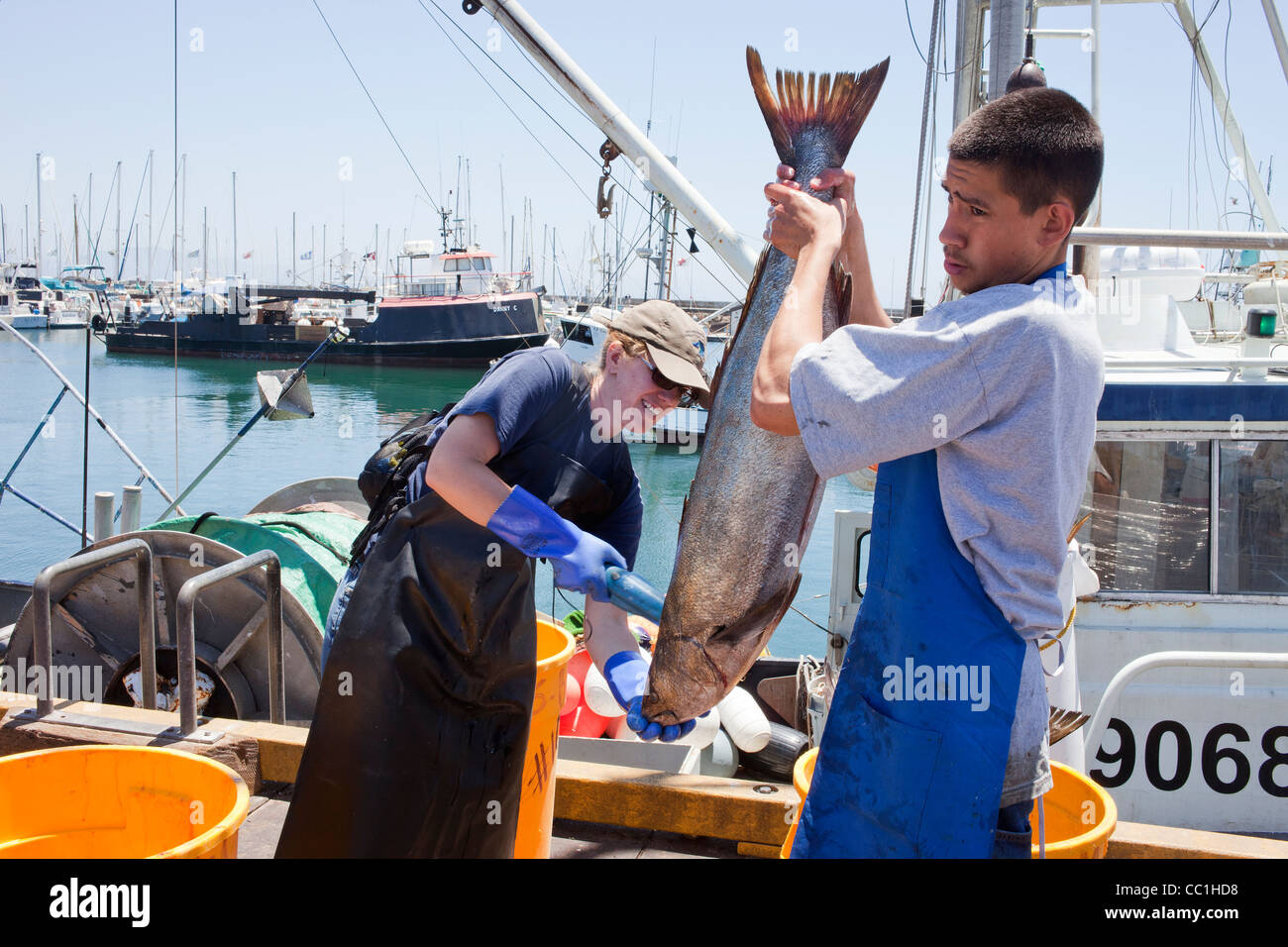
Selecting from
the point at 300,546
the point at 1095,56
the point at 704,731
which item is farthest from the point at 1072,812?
the point at 1095,56

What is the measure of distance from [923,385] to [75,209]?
105 metres

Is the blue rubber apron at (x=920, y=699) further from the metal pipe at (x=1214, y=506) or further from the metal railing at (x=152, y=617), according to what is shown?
the metal pipe at (x=1214, y=506)

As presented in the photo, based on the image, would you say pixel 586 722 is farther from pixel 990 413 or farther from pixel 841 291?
pixel 990 413

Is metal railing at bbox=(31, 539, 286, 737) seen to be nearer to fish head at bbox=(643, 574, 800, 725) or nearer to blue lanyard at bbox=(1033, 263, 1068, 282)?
fish head at bbox=(643, 574, 800, 725)

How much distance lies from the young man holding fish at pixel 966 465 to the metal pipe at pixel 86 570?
8.79 feet

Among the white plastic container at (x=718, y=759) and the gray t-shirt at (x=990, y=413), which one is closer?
the gray t-shirt at (x=990, y=413)

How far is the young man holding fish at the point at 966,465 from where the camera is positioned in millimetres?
1578

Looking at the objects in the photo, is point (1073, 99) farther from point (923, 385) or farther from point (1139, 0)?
point (1139, 0)

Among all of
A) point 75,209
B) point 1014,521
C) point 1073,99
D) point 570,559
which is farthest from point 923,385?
point 75,209

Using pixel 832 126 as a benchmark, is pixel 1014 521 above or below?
below

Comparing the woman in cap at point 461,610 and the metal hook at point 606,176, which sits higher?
the metal hook at point 606,176

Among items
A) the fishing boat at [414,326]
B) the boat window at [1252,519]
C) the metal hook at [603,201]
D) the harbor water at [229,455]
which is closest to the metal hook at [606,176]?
the metal hook at [603,201]

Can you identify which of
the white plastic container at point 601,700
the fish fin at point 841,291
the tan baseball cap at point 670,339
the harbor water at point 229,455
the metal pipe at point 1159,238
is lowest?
the harbor water at point 229,455

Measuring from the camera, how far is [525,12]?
24.3 ft
